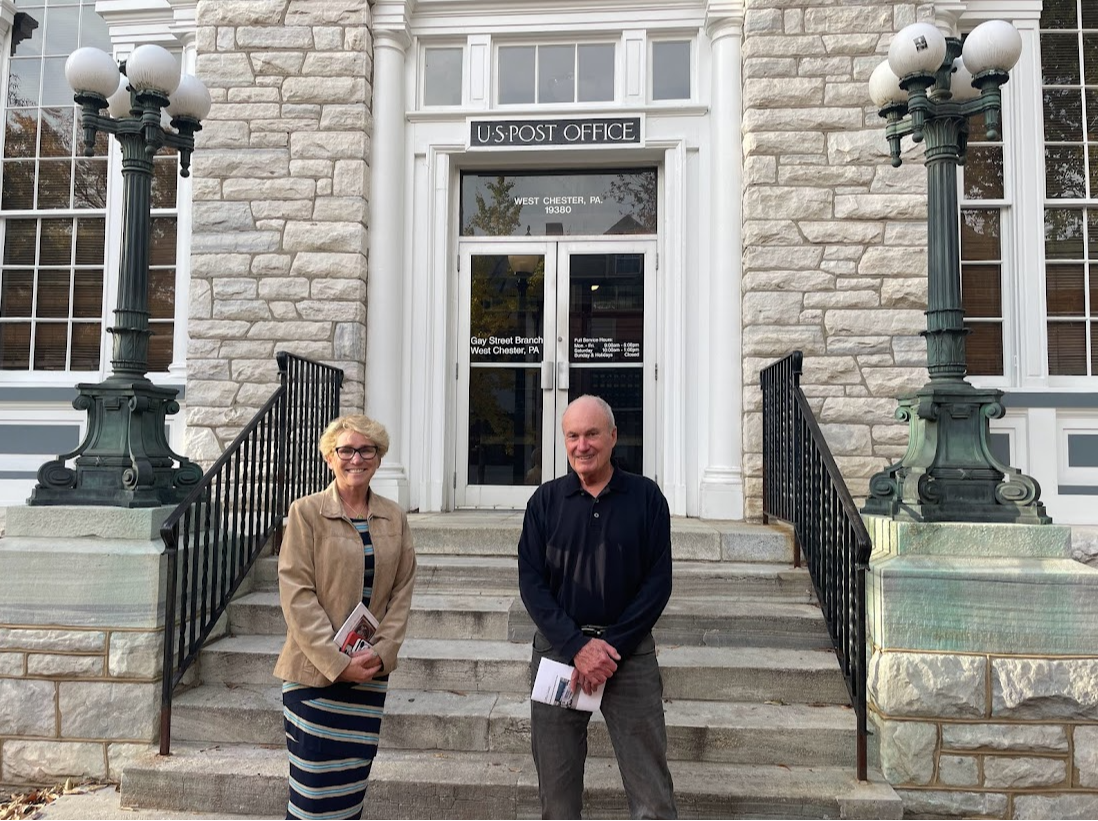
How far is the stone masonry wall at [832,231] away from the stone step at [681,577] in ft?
3.69

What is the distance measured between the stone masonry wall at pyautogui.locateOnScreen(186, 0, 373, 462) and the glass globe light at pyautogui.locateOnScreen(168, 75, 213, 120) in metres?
1.53

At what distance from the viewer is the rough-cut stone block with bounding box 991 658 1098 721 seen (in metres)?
3.38

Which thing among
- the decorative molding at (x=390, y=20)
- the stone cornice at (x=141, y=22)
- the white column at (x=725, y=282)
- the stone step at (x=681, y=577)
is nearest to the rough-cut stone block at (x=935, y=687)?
the stone step at (x=681, y=577)

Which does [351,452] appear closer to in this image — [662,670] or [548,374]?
[662,670]

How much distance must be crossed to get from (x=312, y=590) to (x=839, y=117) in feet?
16.7

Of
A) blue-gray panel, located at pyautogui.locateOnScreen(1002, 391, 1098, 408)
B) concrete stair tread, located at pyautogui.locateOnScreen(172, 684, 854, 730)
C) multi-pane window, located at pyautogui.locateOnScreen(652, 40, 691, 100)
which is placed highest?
multi-pane window, located at pyautogui.locateOnScreen(652, 40, 691, 100)

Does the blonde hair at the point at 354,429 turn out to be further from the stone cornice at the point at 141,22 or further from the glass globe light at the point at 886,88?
the stone cornice at the point at 141,22

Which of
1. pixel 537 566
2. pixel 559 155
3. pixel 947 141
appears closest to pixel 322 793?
pixel 537 566

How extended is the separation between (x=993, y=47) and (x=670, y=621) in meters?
3.20

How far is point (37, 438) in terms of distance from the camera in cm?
643

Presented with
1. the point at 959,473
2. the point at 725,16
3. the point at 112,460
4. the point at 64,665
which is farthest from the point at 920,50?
the point at 64,665

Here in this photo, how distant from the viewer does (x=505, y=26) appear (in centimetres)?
625

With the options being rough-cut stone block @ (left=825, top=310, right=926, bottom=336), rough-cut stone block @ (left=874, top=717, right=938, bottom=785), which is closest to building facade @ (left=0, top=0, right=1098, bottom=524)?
rough-cut stone block @ (left=825, top=310, right=926, bottom=336)

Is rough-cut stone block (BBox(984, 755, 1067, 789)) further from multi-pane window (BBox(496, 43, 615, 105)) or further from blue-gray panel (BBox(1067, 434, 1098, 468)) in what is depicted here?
multi-pane window (BBox(496, 43, 615, 105))
